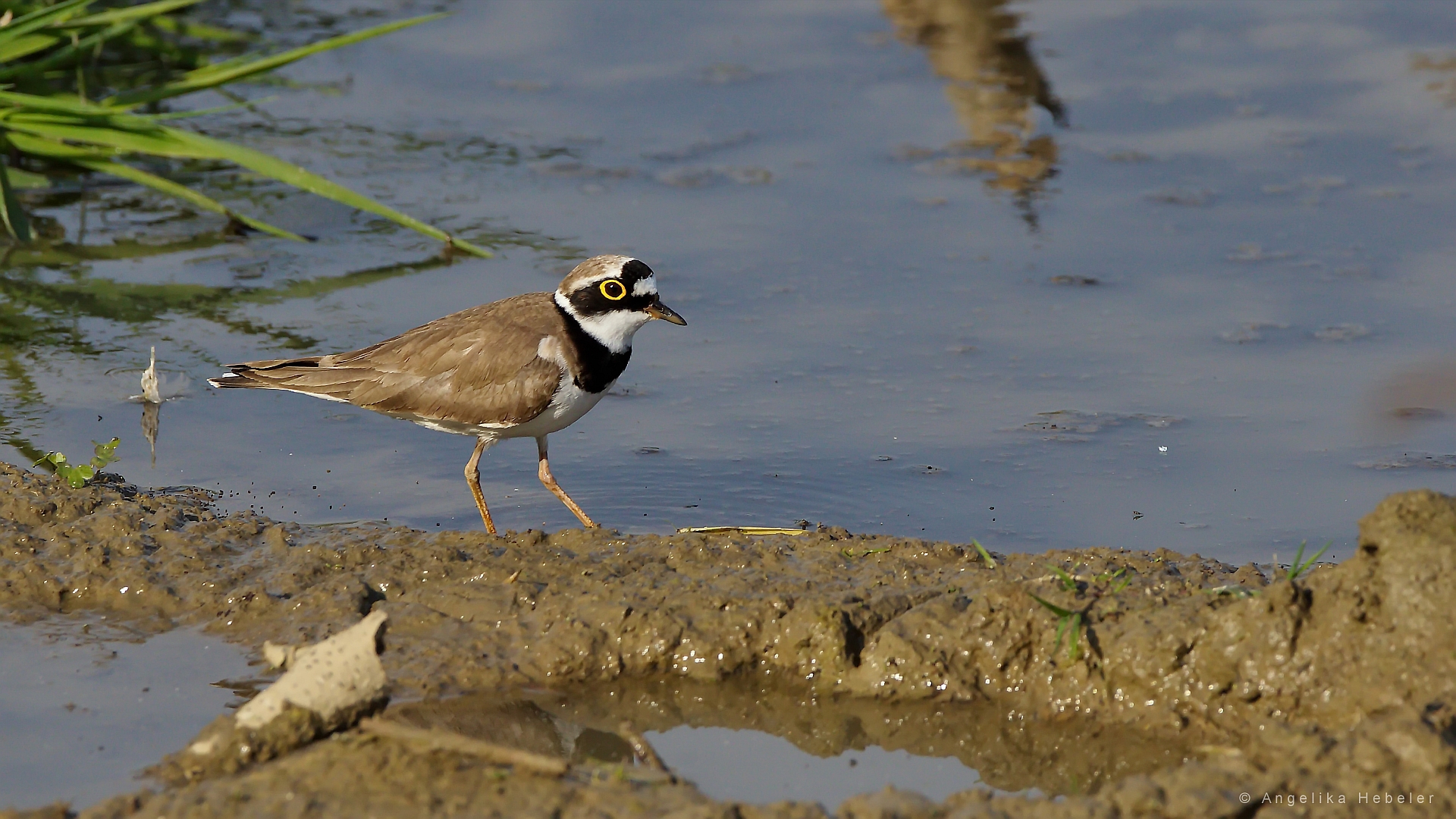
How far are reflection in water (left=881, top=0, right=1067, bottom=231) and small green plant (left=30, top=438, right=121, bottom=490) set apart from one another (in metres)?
5.26

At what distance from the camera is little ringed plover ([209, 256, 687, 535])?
614 cm

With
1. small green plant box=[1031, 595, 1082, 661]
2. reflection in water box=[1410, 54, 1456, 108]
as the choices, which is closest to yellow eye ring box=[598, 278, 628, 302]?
small green plant box=[1031, 595, 1082, 661]

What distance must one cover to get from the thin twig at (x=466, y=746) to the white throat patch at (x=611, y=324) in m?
2.45

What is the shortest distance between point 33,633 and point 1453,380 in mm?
4346

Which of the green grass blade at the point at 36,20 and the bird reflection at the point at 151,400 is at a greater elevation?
the green grass blade at the point at 36,20

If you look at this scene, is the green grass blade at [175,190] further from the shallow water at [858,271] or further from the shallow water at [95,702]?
the shallow water at [95,702]

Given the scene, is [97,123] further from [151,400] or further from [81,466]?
[81,466]

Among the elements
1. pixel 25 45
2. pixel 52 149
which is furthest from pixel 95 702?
pixel 25 45

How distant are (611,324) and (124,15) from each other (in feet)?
12.8

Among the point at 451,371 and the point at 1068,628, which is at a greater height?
the point at 451,371

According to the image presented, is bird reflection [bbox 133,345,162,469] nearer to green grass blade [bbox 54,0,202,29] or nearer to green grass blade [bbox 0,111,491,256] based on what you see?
green grass blade [bbox 0,111,491,256]

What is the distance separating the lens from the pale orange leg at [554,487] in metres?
6.11

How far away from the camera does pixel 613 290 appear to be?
6395 mm

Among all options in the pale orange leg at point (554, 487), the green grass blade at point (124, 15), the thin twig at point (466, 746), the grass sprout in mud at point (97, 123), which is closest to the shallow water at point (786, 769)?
the thin twig at point (466, 746)
